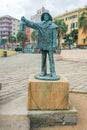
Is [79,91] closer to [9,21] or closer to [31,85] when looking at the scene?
[31,85]

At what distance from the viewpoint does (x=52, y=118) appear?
4.22 meters

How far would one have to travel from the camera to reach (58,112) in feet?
13.9

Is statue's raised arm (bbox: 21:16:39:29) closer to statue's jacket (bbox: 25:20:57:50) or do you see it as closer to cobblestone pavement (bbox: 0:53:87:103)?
statue's jacket (bbox: 25:20:57:50)

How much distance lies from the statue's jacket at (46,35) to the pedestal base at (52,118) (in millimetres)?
1285

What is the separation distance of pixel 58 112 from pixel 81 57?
15370mm

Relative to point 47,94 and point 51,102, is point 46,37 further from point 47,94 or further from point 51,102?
A: point 51,102

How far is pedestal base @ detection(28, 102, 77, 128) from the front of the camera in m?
4.19

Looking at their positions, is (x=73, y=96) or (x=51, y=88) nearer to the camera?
(x=51, y=88)

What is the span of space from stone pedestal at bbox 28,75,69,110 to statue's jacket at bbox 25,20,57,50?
75cm

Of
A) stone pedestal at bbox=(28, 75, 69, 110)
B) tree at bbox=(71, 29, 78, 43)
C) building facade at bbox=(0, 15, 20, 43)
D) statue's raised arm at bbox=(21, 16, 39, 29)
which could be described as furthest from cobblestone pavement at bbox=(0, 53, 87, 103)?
building facade at bbox=(0, 15, 20, 43)

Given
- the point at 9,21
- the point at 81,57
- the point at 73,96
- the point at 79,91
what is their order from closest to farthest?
the point at 73,96 → the point at 79,91 → the point at 81,57 → the point at 9,21

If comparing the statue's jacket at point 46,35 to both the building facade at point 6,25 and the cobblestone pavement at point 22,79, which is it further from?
the building facade at point 6,25

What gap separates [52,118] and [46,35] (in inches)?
64.0

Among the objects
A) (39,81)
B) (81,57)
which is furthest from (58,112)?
(81,57)
